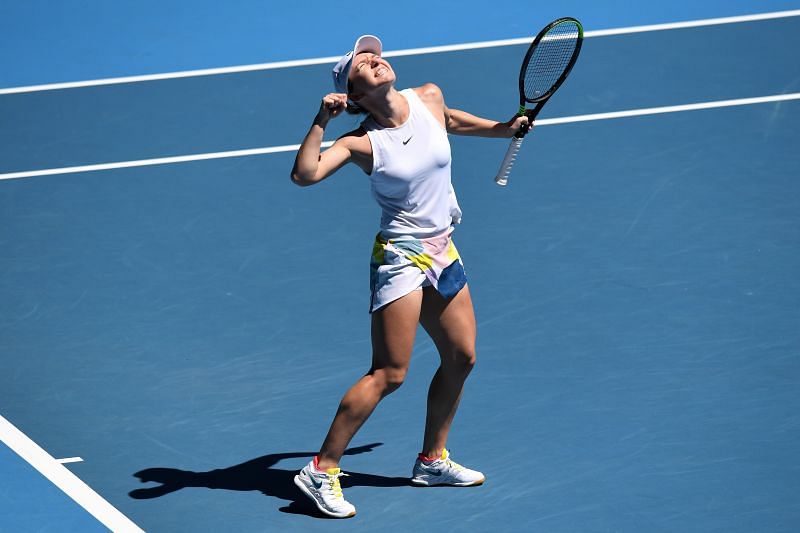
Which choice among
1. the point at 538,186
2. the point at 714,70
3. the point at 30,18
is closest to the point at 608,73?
the point at 714,70

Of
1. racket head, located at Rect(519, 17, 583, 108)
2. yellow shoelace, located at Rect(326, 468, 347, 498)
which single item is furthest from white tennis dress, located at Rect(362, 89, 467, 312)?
yellow shoelace, located at Rect(326, 468, 347, 498)

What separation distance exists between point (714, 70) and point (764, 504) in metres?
5.54

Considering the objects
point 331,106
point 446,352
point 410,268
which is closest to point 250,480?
point 446,352

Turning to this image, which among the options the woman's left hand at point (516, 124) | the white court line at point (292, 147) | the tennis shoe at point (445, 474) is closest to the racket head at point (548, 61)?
the woman's left hand at point (516, 124)

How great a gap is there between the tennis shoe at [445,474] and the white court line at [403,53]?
577 cm

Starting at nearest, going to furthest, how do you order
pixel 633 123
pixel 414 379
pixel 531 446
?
pixel 531 446 < pixel 414 379 < pixel 633 123

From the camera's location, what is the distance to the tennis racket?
7.14 m

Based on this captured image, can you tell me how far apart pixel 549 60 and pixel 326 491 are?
103 inches

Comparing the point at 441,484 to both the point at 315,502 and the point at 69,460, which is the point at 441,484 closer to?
the point at 315,502

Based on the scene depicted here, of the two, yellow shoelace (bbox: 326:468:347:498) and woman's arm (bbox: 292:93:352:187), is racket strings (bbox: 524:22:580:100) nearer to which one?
woman's arm (bbox: 292:93:352:187)

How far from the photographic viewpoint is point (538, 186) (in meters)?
9.98

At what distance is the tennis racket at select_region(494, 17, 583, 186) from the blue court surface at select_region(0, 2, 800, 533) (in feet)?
4.67

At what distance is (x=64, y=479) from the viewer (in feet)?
23.3

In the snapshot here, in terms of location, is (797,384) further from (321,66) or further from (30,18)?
(30,18)
